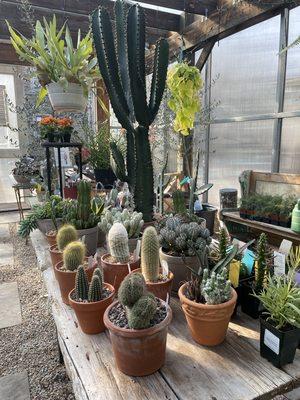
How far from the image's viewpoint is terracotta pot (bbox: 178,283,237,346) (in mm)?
814

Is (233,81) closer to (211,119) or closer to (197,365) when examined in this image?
(211,119)

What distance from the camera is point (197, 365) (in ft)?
2.61

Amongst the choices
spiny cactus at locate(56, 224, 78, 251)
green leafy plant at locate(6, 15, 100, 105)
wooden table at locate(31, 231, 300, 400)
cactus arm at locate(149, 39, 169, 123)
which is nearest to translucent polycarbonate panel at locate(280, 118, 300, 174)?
cactus arm at locate(149, 39, 169, 123)

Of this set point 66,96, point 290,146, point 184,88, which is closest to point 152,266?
point 184,88

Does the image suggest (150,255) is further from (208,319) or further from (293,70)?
(293,70)

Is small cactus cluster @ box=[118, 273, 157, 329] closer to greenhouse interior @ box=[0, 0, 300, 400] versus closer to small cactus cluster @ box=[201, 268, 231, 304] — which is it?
greenhouse interior @ box=[0, 0, 300, 400]

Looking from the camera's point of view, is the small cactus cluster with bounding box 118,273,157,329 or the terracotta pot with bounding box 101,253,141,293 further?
the terracotta pot with bounding box 101,253,141,293

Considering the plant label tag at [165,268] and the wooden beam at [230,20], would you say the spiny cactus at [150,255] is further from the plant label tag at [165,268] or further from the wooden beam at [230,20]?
the wooden beam at [230,20]

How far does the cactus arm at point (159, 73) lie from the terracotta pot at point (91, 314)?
1103 mm

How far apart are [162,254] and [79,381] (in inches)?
19.5

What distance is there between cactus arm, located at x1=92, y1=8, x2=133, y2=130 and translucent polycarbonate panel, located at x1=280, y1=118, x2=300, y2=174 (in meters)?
1.67

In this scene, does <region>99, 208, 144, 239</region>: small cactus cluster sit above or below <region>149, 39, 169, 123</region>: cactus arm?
below

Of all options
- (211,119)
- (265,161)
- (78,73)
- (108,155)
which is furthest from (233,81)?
(78,73)

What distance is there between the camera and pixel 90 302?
901 millimetres
